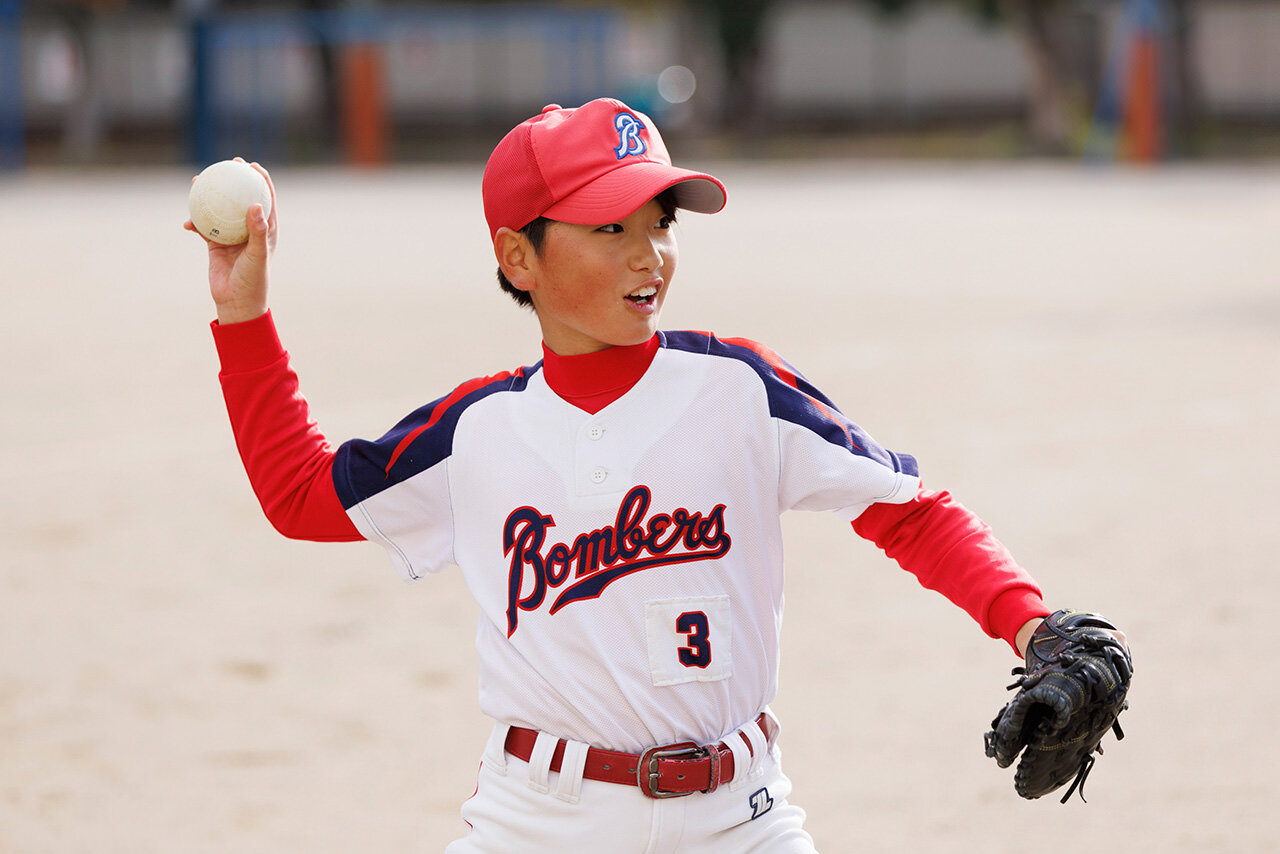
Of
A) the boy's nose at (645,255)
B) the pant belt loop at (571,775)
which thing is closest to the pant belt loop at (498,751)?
the pant belt loop at (571,775)

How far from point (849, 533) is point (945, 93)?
32896 mm

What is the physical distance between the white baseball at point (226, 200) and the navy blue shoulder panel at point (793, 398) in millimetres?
624

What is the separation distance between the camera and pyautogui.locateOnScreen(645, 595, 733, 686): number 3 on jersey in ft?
7.16

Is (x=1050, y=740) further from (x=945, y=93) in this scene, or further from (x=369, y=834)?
(x=945, y=93)

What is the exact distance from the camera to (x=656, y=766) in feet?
7.06

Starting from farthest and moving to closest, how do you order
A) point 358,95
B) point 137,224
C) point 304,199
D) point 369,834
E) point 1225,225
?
1. point 358,95
2. point 304,199
3. point 137,224
4. point 1225,225
5. point 369,834

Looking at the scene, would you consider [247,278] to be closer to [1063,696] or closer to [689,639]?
[689,639]

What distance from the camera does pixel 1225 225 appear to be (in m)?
17.9

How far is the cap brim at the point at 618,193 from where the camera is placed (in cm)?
218

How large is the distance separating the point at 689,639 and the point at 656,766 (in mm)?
173

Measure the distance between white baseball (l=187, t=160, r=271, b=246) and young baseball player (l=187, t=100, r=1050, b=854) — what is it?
0.09 ft

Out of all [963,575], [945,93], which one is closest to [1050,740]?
[963,575]

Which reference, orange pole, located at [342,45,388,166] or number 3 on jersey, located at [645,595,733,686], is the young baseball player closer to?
number 3 on jersey, located at [645,595,733,686]

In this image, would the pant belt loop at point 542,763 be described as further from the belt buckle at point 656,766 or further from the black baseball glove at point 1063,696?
the black baseball glove at point 1063,696
